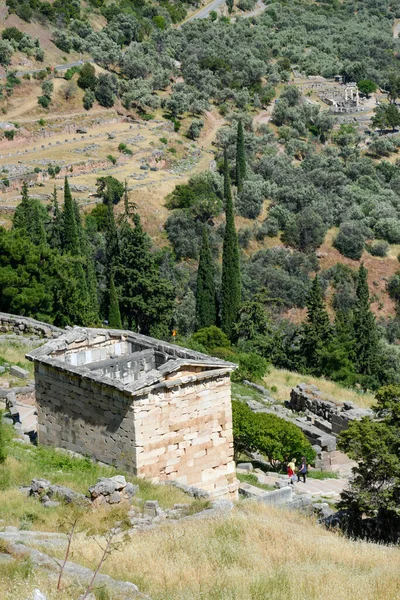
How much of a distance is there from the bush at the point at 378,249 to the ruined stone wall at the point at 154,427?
52.8m

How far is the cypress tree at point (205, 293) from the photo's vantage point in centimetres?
5166

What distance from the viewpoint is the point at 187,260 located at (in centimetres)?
6344

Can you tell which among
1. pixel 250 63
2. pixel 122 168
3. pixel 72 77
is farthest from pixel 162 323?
pixel 250 63

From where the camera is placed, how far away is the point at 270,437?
2581 cm

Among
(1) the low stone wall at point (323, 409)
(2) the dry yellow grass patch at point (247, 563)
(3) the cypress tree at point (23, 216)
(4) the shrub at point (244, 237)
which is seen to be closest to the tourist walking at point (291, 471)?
(1) the low stone wall at point (323, 409)

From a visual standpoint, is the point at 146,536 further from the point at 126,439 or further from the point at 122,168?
the point at 122,168

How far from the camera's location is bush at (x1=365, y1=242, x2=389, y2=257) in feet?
231

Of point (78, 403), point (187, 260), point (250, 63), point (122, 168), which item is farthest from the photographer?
point (250, 63)

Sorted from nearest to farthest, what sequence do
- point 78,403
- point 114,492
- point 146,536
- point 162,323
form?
point 146,536 → point 114,492 → point 78,403 → point 162,323

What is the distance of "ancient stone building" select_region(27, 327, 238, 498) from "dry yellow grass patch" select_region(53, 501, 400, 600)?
10.1ft

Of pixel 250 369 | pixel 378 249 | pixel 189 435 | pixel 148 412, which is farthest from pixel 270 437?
pixel 378 249

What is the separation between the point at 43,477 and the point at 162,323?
1179 inches

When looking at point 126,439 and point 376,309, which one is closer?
point 126,439

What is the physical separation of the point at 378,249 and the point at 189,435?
53.7 metres
